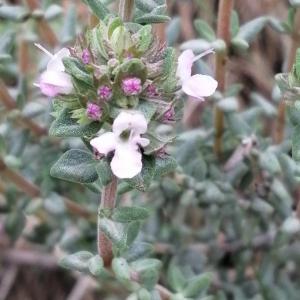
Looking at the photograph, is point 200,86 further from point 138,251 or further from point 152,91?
point 138,251

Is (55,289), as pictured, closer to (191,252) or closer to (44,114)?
(191,252)

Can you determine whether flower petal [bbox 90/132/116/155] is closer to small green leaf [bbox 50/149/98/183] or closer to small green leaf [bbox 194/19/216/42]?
small green leaf [bbox 50/149/98/183]

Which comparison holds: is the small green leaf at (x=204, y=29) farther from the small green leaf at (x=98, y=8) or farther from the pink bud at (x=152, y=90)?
the pink bud at (x=152, y=90)

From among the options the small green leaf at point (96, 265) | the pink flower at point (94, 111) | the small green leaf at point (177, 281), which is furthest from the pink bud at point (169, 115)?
the small green leaf at point (177, 281)

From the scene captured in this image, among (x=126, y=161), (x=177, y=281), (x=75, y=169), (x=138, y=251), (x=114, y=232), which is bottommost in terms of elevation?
(x=177, y=281)

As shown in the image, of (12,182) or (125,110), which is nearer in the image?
(125,110)

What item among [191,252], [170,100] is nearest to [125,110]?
[170,100]

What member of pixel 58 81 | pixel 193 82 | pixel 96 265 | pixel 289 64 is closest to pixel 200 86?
pixel 193 82
